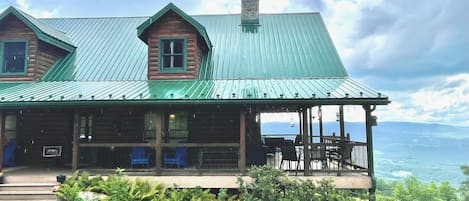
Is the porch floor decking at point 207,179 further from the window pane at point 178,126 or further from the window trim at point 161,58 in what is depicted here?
the window trim at point 161,58

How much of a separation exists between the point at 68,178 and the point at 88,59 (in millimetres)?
6098

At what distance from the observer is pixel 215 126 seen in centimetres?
1320

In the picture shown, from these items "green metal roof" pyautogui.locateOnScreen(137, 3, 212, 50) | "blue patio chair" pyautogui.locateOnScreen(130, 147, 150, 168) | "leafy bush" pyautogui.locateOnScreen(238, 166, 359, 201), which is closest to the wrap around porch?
"blue patio chair" pyautogui.locateOnScreen(130, 147, 150, 168)

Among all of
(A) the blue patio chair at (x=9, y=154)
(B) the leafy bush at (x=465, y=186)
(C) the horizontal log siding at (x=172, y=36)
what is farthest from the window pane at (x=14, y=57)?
(B) the leafy bush at (x=465, y=186)

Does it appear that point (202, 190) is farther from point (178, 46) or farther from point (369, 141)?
point (178, 46)

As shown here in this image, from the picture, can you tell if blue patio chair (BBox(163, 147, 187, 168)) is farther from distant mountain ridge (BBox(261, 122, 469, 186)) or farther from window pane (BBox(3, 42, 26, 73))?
distant mountain ridge (BBox(261, 122, 469, 186))

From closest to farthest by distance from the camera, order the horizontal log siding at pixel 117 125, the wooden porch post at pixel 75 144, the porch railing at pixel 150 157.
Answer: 1. the wooden porch post at pixel 75 144
2. the porch railing at pixel 150 157
3. the horizontal log siding at pixel 117 125

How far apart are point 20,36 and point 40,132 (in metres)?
3.69

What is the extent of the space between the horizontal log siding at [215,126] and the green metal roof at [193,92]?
1.26 m

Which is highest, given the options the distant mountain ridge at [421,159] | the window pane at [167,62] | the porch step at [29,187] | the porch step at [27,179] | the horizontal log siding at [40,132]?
the window pane at [167,62]

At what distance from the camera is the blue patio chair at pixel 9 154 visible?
41.8ft

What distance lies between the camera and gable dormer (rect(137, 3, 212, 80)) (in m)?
13.2

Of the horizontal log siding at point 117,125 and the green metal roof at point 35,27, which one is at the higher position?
the green metal roof at point 35,27

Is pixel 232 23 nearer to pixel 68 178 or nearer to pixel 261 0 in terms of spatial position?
pixel 261 0
